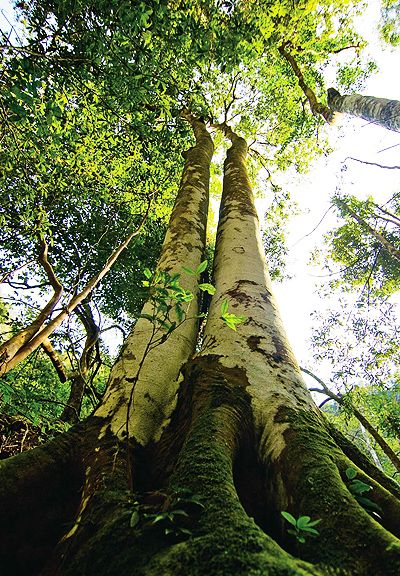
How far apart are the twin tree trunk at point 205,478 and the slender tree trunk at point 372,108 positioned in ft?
11.2

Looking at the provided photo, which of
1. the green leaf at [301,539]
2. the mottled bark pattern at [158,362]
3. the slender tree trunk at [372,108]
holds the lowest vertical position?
the green leaf at [301,539]

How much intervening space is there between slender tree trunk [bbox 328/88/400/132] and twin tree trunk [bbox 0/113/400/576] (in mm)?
3407

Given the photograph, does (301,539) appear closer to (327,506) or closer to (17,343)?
(327,506)

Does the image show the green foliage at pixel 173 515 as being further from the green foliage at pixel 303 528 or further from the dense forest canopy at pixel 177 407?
the green foliage at pixel 303 528

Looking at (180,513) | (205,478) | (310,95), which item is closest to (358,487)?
(205,478)

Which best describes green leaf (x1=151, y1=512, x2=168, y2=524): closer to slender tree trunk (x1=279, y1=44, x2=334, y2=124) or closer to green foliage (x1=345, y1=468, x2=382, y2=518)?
green foliage (x1=345, y1=468, x2=382, y2=518)

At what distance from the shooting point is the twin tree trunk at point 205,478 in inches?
29.2

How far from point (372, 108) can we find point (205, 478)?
5.22m

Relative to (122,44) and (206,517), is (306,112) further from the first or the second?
(206,517)

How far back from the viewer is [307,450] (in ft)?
3.76

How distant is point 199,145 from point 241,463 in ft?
15.1

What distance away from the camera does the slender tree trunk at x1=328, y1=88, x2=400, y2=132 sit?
4039mm

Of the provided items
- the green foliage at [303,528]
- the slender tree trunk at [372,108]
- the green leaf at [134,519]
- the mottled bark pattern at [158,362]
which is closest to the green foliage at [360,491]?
the green foliage at [303,528]

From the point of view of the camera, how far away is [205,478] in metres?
0.94
